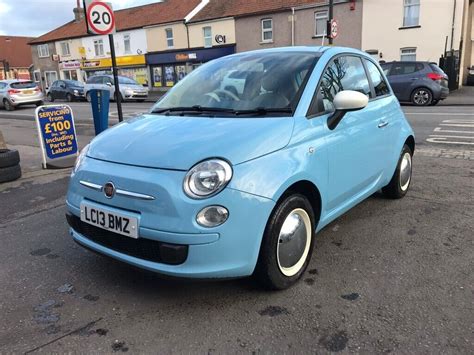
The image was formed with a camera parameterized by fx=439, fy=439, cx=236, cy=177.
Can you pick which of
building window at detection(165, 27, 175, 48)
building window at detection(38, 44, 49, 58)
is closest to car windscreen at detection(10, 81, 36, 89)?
building window at detection(165, 27, 175, 48)

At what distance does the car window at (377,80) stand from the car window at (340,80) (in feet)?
0.60

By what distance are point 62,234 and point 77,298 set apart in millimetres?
1395

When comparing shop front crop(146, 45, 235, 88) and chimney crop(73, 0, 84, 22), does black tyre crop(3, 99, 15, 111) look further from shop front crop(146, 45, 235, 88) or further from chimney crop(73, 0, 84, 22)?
chimney crop(73, 0, 84, 22)

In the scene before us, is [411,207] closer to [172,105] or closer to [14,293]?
[172,105]

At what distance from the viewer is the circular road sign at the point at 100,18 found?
6.71 m

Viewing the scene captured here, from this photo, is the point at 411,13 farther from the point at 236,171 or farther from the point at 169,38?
the point at 236,171

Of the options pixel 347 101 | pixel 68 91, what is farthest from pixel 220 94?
pixel 68 91

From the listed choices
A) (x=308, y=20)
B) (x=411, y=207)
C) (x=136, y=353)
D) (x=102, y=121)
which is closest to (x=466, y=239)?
(x=411, y=207)

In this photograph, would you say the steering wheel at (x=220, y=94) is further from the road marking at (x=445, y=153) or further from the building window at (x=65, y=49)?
the building window at (x=65, y=49)

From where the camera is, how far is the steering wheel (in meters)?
3.54

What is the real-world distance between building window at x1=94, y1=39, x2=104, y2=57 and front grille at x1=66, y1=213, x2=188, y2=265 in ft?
131

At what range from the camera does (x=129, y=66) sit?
122 feet

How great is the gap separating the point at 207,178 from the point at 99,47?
134 ft

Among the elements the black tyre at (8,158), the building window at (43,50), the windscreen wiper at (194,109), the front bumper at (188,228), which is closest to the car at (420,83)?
the black tyre at (8,158)
